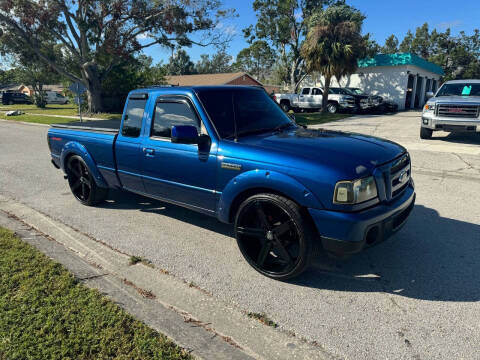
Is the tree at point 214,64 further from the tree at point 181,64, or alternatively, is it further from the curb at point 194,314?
the curb at point 194,314

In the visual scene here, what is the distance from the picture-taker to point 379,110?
26.1 m

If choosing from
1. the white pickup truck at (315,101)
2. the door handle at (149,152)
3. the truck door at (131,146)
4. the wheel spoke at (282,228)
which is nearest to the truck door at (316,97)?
the white pickup truck at (315,101)

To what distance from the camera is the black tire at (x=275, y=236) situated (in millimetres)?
3027

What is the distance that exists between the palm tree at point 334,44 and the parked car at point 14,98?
1772 inches

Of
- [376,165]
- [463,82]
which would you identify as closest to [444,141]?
[463,82]

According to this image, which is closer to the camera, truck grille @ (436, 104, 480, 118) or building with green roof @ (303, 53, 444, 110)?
truck grille @ (436, 104, 480, 118)

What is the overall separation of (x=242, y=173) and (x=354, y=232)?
1161 millimetres

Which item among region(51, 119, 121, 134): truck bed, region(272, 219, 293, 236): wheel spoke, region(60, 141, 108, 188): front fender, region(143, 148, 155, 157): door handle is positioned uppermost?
region(51, 119, 121, 134): truck bed

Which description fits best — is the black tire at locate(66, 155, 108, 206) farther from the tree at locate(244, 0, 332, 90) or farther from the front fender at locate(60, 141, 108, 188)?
the tree at locate(244, 0, 332, 90)

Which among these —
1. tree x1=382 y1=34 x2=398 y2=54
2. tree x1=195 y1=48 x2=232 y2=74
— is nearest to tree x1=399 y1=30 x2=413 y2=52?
tree x1=382 y1=34 x2=398 y2=54

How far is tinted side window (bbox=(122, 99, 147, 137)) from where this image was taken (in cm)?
442

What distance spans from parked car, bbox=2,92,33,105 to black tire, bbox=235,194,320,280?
56616 millimetres

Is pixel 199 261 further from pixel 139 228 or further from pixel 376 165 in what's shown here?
pixel 376 165

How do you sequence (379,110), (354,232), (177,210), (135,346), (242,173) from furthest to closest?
(379,110) < (177,210) < (242,173) < (354,232) < (135,346)
